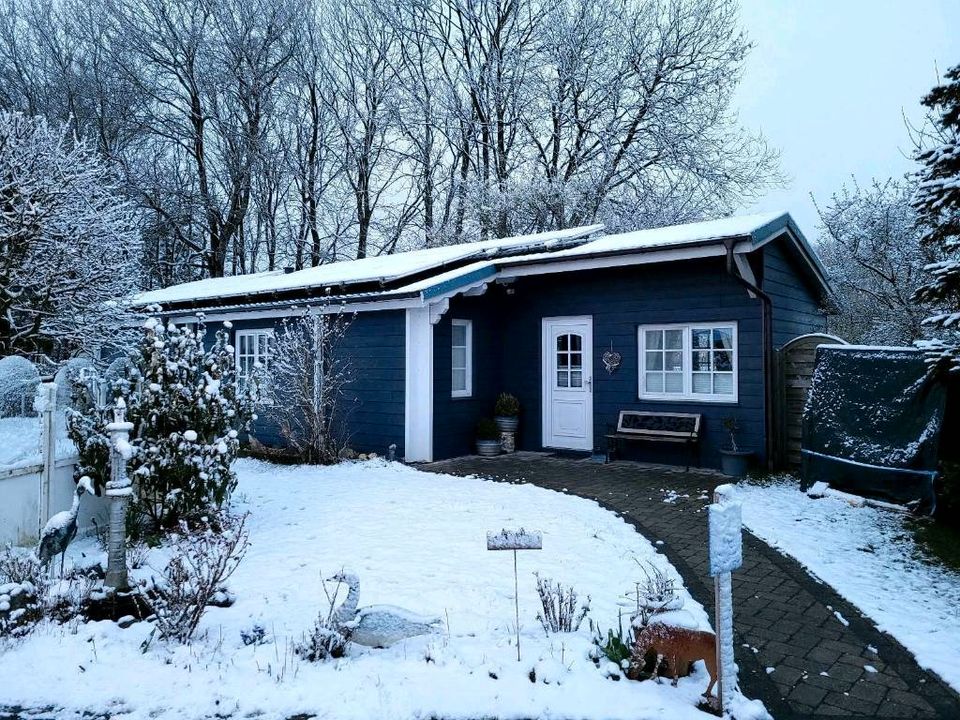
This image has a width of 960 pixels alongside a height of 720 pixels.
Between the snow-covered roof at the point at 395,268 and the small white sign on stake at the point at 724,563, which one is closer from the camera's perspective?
the small white sign on stake at the point at 724,563

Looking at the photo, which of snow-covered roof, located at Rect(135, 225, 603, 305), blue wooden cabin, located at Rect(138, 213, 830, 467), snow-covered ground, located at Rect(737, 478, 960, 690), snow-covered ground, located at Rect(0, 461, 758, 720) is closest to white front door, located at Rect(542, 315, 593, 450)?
blue wooden cabin, located at Rect(138, 213, 830, 467)

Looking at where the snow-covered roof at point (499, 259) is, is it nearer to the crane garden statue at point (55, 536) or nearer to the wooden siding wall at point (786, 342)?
the wooden siding wall at point (786, 342)

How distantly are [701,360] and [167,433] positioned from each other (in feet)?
22.5

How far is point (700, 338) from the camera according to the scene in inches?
376

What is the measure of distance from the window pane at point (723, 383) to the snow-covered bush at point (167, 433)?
636cm

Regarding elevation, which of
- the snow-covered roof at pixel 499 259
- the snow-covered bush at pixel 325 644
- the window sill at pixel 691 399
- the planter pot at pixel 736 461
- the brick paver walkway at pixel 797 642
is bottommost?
the brick paver walkway at pixel 797 642

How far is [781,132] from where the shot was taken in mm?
20172

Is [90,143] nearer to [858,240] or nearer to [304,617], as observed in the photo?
[304,617]

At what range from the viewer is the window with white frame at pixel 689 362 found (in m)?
9.31

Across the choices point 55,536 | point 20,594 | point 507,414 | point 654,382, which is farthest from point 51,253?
point 654,382

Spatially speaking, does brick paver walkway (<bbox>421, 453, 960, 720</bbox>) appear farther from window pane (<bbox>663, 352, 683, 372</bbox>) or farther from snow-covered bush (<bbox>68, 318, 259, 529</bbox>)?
snow-covered bush (<bbox>68, 318, 259, 529</bbox>)

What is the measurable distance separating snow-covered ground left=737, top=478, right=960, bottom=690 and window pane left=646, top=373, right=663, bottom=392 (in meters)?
2.37

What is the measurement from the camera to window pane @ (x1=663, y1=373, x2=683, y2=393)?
9734 millimetres

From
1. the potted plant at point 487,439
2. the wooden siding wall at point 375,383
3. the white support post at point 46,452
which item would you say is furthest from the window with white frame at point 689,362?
the white support post at point 46,452
